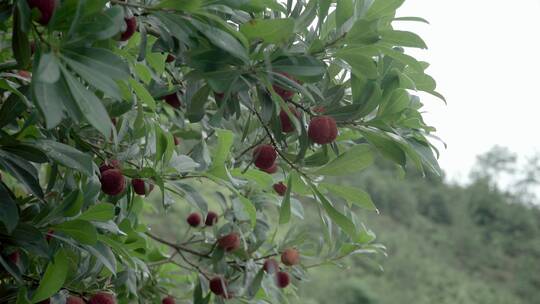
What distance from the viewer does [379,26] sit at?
85 centimetres

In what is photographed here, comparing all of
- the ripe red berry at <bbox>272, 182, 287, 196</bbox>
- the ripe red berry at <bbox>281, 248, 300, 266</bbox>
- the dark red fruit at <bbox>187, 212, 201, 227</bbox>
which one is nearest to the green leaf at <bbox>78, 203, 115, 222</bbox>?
the ripe red berry at <bbox>272, 182, 287, 196</bbox>

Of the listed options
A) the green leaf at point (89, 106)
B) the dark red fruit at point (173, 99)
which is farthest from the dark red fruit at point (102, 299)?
the green leaf at point (89, 106)

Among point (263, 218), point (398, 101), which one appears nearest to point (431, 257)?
point (263, 218)

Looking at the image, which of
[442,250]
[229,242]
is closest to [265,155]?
[229,242]

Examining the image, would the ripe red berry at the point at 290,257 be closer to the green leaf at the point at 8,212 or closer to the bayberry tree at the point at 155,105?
the bayberry tree at the point at 155,105

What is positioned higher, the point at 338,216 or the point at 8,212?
the point at 338,216

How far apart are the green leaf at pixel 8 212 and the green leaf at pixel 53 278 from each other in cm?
12

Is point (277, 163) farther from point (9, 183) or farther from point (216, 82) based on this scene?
point (9, 183)

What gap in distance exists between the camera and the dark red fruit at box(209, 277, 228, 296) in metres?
1.26

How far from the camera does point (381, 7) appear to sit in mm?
845

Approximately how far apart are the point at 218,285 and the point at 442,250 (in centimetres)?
839

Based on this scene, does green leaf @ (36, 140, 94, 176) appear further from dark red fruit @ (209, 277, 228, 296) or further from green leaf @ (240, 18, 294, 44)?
dark red fruit @ (209, 277, 228, 296)

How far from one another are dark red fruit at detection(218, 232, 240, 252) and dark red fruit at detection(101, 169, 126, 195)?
0.43 m

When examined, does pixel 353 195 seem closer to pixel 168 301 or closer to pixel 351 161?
pixel 351 161
